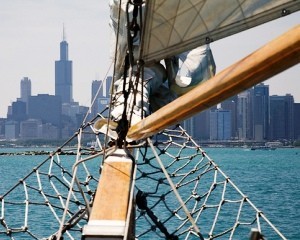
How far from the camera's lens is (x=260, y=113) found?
126875 millimetres

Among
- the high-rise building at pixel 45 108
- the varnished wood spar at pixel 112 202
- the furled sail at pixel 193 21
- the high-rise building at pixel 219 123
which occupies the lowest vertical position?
the varnished wood spar at pixel 112 202

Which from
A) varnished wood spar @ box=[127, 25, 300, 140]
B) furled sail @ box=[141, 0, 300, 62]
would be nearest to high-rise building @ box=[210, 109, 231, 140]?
furled sail @ box=[141, 0, 300, 62]

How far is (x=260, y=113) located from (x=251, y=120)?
2020mm

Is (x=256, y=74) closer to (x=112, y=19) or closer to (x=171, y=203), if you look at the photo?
(x=112, y=19)

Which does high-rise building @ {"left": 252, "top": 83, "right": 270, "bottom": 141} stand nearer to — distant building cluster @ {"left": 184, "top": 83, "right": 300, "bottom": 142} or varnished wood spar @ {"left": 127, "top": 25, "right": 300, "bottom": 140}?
distant building cluster @ {"left": 184, "top": 83, "right": 300, "bottom": 142}

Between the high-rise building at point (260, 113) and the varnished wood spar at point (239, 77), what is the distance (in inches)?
4551

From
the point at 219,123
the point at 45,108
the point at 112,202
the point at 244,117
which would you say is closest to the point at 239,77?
the point at 112,202

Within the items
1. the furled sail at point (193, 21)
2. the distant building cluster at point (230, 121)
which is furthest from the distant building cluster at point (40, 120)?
the furled sail at point (193, 21)

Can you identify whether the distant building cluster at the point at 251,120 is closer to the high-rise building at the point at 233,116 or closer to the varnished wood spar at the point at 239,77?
the high-rise building at the point at 233,116

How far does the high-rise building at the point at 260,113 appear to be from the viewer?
120 meters

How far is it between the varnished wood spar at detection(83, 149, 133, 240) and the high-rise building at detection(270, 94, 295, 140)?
12125 cm

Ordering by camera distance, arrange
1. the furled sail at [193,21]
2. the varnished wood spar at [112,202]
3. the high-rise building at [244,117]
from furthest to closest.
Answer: the high-rise building at [244,117] < the furled sail at [193,21] < the varnished wood spar at [112,202]

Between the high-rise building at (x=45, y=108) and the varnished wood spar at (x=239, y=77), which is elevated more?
the high-rise building at (x=45, y=108)

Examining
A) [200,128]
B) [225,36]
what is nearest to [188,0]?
[225,36]
